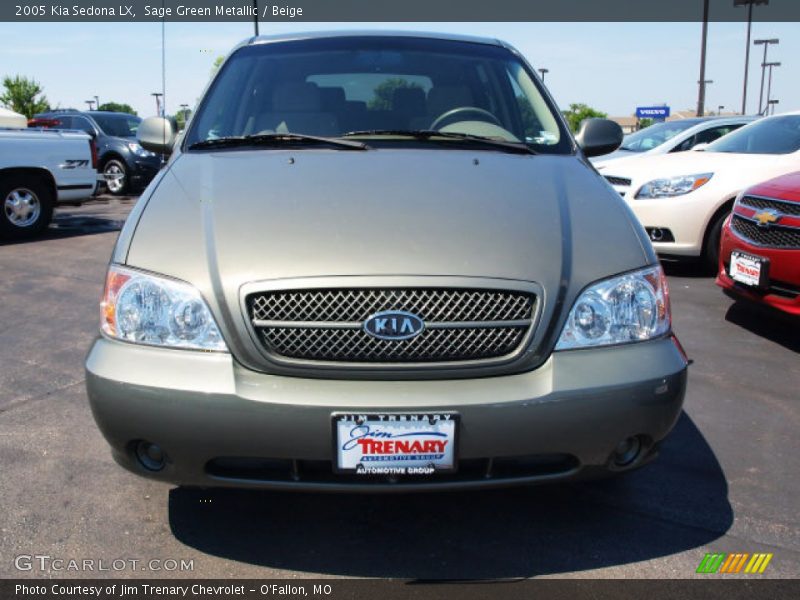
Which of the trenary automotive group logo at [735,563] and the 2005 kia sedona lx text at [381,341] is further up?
the 2005 kia sedona lx text at [381,341]

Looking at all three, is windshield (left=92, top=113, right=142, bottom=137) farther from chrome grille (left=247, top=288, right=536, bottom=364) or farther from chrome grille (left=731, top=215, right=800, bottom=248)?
chrome grille (left=247, top=288, right=536, bottom=364)

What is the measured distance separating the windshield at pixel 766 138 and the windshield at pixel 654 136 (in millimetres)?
4188

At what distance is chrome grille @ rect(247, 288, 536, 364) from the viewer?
213cm

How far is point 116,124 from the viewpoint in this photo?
15.0m

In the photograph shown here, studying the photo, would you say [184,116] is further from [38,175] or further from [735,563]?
[38,175]

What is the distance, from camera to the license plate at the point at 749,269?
461cm

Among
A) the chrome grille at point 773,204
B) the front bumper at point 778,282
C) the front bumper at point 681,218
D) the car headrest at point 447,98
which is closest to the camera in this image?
the car headrest at point 447,98

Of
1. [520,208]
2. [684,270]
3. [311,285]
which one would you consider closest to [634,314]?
[520,208]

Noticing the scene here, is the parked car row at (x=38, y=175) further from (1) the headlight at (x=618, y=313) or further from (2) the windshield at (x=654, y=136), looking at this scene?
(1) the headlight at (x=618, y=313)

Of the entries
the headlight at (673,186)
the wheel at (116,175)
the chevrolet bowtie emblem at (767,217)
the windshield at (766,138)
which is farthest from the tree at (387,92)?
the wheel at (116,175)

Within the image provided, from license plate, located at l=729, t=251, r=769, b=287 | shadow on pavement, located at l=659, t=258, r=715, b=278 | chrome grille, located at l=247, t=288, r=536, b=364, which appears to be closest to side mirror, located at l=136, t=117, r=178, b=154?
chrome grille, located at l=247, t=288, r=536, b=364

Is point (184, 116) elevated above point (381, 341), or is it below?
above

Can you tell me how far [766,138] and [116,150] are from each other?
11610 mm

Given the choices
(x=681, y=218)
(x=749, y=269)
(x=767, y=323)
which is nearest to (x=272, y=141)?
(x=749, y=269)
